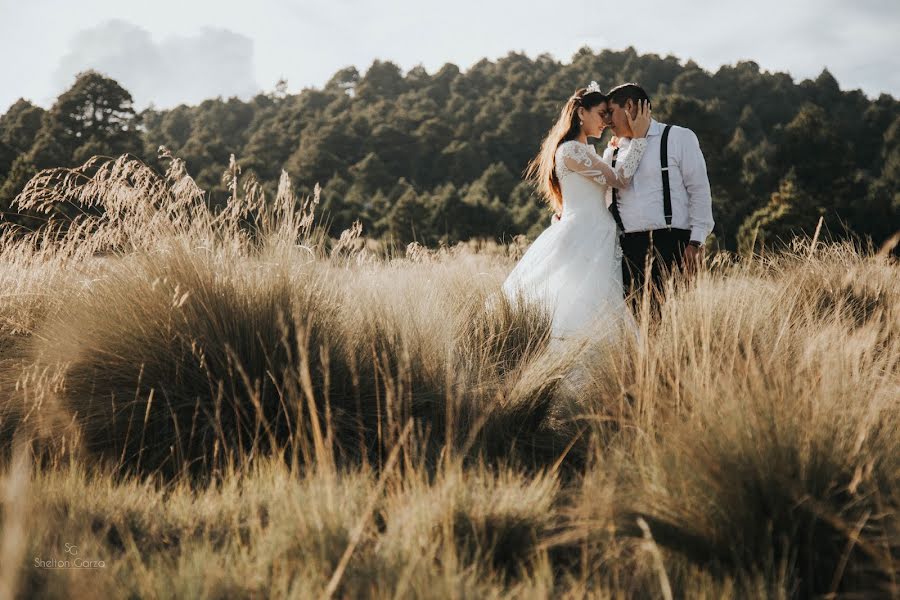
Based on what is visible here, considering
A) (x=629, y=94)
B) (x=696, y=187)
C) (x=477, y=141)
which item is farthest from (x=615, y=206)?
(x=477, y=141)

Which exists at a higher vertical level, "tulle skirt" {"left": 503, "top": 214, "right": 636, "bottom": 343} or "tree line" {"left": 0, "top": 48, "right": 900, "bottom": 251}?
"tree line" {"left": 0, "top": 48, "right": 900, "bottom": 251}

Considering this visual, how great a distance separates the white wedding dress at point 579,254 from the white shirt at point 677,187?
0.31 feet

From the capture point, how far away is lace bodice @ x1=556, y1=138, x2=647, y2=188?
14.8ft

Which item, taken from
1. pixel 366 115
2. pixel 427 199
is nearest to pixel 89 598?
pixel 427 199

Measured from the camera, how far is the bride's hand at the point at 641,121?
4.54 meters

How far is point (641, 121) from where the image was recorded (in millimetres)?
4547

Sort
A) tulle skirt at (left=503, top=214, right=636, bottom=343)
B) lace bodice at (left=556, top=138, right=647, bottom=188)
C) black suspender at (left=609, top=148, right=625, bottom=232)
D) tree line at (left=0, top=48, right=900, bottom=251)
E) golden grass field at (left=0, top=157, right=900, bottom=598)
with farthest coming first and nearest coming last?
tree line at (left=0, top=48, right=900, bottom=251) < black suspender at (left=609, top=148, right=625, bottom=232) < lace bodice at (left=556, top=138, right=647, bottom=188) < tulle skirt at (left=503, top=214, right=636, bottom=343) < golden grass field at (left=0, top=157, right=900, bottom=598)

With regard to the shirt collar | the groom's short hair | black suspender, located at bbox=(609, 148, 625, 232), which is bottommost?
black suspender, located at bbox=(609, 148, 625, 232)

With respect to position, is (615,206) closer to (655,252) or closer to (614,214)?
(614,214)

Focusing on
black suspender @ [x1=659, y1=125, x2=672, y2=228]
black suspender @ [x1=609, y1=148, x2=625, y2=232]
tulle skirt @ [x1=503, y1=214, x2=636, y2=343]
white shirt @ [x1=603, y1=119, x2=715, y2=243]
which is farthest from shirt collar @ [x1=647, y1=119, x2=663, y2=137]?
tulle skirt @ [x1=503, y1=214, x2=636, y2=343]

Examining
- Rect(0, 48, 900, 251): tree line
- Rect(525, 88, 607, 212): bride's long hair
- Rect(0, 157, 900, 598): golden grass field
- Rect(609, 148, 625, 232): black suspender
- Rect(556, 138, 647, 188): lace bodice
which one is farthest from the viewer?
Rect(0, 48, 900, 251): tree line

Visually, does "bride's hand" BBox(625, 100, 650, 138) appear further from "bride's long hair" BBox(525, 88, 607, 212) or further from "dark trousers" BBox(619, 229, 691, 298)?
"dark trousers" BBox(619, 229, 691, 298)

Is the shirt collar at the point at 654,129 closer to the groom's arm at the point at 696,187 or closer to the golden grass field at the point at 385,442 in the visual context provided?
the groom's arm at the point at 696,187

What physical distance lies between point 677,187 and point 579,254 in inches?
31.7
